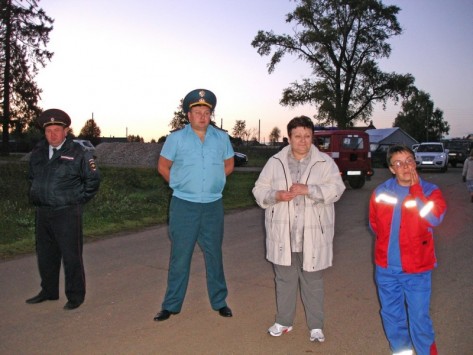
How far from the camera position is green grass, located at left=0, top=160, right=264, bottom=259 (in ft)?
27.1

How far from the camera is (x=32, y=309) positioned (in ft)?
15.5

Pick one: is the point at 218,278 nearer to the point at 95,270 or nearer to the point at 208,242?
the point at 208,242

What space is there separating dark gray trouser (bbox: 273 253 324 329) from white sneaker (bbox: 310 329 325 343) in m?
0.03

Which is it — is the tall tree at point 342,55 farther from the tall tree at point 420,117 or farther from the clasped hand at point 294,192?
the tall tree at point 420,117

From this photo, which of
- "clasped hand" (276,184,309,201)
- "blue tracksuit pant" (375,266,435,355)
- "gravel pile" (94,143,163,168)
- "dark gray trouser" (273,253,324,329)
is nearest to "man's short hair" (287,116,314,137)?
"clasped hand" (276,184,309,201)

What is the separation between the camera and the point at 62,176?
4.74 meters

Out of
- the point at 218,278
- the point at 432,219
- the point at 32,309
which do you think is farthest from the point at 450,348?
the point at 32,309

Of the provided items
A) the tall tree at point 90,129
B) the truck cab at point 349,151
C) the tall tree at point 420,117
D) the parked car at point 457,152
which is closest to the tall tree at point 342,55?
the parked car at point 457,152

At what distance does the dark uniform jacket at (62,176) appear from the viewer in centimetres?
472

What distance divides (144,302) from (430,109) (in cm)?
12044

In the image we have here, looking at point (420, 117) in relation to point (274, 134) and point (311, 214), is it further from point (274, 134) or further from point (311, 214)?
point (311, 214)

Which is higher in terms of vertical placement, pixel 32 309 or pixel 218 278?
pixel 218 278

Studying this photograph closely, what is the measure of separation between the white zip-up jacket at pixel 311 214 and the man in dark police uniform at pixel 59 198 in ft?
6.26

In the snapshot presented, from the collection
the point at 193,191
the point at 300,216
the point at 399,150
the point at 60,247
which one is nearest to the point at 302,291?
the point at 300,216
